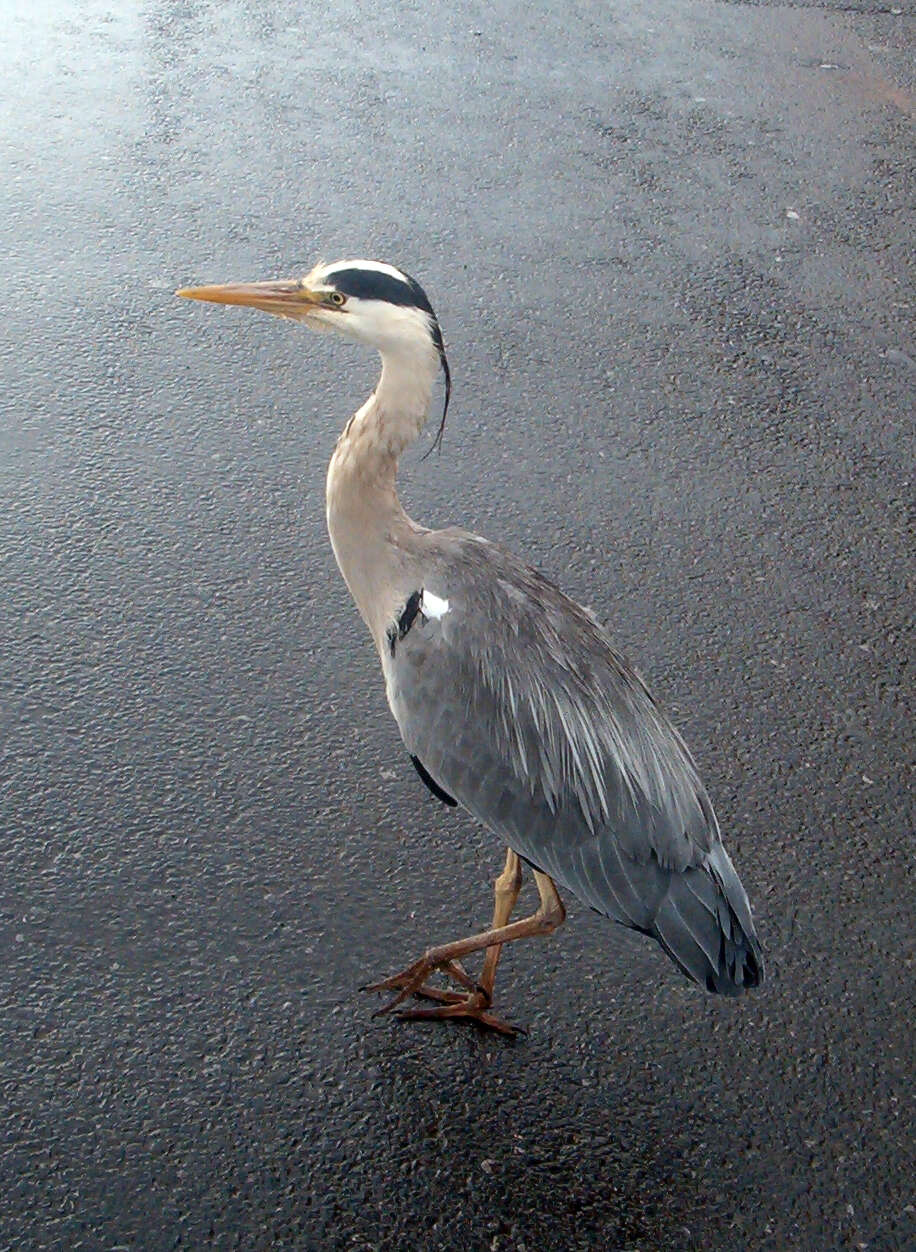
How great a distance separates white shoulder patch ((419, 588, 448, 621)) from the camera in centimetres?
316

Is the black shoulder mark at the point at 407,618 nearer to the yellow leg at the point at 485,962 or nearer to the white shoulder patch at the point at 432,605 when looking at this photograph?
the white shoulder patch at the point at 432,605

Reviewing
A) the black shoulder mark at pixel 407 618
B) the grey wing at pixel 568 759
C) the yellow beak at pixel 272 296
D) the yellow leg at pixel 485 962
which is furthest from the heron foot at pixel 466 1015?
the yellow beak at pixel 272 296

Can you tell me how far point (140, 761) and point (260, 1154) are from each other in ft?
3.87

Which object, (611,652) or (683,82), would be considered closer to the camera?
(611,652)

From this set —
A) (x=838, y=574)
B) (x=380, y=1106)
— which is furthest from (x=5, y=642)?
(x=838, y=574)

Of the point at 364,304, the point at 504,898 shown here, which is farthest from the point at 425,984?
the point at 364,304

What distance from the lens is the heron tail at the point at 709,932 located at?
296 centimetres

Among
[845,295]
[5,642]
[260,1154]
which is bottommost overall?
[5,642]

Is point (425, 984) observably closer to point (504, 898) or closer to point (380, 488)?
point (504, 898)

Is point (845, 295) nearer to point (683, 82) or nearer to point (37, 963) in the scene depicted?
point (683, 82)

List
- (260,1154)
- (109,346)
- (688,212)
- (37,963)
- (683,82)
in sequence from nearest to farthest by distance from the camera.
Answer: (260,1154), (37,963), (109,346), (688,212), (683,82)

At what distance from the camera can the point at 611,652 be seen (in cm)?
320

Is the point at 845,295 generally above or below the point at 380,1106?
above

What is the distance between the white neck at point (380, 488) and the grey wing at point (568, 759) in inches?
4.6
